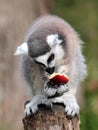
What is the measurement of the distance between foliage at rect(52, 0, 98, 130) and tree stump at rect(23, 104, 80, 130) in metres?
5.22

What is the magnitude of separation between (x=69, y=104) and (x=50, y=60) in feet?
1.53

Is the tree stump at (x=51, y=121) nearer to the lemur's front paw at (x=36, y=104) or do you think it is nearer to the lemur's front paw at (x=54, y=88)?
the lemur's front paw at (x=36, y=104)

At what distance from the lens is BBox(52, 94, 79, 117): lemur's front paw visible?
5605mm

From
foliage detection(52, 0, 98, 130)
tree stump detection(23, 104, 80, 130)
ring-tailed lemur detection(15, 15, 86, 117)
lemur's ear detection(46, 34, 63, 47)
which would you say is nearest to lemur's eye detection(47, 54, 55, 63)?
ring-tailed lemur detection(15, 15, 86, 117)

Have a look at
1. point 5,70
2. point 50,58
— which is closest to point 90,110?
point 5,70

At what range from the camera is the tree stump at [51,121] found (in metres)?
5.34

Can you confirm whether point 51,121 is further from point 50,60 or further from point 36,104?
point 50,60

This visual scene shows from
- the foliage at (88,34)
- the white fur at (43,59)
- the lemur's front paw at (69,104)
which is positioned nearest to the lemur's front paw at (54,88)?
the lemur's front paw at (69,104)

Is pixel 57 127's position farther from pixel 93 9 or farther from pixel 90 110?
pixel 93 9

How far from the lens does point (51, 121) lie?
5355 millimetres

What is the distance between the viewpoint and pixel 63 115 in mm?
5430

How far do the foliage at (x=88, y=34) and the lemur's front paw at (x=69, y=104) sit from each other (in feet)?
13.9

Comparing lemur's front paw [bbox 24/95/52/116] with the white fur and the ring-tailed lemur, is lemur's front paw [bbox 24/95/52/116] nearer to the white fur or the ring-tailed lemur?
the ring-tailed lemur

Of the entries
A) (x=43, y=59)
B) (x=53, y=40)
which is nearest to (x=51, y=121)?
(x=43, y=59)
